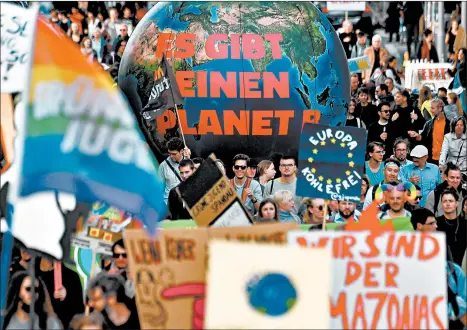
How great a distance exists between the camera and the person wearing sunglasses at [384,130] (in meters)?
16.6

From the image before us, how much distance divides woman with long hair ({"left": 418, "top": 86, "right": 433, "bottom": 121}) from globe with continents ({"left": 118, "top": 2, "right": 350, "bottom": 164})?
4882 mm

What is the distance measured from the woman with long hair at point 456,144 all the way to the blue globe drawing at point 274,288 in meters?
8.19

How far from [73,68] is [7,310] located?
202 cm

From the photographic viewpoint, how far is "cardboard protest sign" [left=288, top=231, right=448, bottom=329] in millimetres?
8406

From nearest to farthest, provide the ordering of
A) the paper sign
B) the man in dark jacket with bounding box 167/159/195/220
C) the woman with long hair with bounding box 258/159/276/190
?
the man in dark jacket with bounding box 167/159/195/220, the woman with long hair with bounding box 258/159/276/190, the paper sign

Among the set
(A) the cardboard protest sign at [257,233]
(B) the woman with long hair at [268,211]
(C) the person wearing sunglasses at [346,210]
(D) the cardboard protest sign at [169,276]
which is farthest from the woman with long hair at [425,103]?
(D) the cardboard protest sign at [169,276]

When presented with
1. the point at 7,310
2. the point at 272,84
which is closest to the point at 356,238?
the point at 7,310

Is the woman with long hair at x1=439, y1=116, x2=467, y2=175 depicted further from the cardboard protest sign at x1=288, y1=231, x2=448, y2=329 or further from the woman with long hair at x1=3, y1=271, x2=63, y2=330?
the cardboard protest sign at x1=288, y1=231, x2=448, y2=329

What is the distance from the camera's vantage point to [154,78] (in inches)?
552

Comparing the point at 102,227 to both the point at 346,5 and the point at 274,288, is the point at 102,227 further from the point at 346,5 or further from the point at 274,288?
the point at 346,5

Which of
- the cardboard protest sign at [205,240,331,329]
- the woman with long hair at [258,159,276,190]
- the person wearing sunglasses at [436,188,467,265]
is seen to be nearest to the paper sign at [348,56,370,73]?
the woman with long hair at [258,159,276,190]

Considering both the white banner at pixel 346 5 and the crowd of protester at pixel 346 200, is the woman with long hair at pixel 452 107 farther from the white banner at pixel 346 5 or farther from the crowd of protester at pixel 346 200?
the white banner at pixel 346 5

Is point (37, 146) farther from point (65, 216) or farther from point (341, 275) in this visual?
point (341, 275)

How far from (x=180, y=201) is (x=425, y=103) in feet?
24.7
